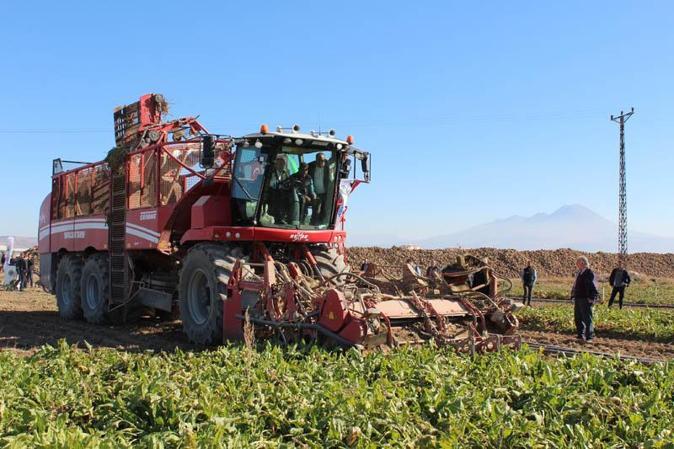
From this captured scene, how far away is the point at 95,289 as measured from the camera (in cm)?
1371

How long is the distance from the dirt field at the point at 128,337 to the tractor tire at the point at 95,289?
26cm

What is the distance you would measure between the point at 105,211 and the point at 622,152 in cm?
3181

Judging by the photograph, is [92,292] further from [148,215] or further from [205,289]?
[205,289]

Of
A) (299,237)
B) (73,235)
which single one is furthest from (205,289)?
(73,235)

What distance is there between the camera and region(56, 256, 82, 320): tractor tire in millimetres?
14180

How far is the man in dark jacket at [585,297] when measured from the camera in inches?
437

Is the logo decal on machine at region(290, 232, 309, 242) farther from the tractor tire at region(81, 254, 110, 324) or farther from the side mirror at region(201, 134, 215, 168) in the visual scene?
the tractor tire at region(81, 254, 110, 324)

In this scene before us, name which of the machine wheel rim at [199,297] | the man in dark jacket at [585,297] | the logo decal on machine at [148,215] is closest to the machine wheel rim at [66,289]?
the logo decal on machine at [148,215]

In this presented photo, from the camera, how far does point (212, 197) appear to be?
1038cm

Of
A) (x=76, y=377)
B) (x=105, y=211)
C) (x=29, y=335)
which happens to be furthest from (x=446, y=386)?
(x=105, y=211)

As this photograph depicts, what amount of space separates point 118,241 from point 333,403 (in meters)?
8.85

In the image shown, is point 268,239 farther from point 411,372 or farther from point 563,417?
point 563,417

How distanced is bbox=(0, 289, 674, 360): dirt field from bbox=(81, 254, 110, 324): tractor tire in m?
0.26

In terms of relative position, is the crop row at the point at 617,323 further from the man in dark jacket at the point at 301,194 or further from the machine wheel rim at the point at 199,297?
the machine wheel rim at the point at 199,297
